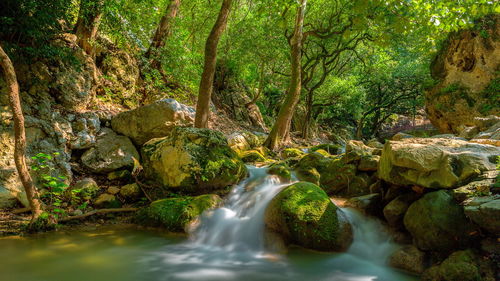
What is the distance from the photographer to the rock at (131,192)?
7.09 meters

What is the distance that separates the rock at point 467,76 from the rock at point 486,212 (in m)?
12.4

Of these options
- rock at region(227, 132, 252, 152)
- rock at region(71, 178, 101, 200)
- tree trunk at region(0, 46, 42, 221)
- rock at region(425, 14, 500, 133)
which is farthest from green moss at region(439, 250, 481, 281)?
rock at region(425, 14, 500, 133)

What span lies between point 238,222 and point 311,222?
1701 millimetres

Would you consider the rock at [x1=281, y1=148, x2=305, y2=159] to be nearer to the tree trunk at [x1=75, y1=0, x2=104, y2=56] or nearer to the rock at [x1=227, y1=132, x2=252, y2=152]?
the rock at [x1=227, y1=132, x2=252, y2=152]

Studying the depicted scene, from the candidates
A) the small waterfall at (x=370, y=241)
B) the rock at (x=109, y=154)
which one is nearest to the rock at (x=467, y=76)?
the small waterfall at (x=370, y=241)

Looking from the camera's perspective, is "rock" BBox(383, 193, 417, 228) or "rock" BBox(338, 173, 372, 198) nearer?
"rock" BBox(383, 193, 417, 228)

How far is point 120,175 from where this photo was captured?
759cm

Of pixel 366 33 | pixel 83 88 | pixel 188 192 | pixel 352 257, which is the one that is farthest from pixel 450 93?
pixel 83 88

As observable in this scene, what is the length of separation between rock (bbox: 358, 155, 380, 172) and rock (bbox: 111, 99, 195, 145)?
5.67 meters

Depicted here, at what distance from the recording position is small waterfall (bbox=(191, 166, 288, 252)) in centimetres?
549

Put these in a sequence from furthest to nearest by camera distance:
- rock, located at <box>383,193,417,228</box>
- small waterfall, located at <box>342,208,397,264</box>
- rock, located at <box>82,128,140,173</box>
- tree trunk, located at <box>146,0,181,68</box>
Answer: tree trunk, located at <box>146,0,181,68</box>
rock, located at <box>82,128,140,173</box>
rock, located at <box>383,193,417,228</box>
small waterfall, located at <box>342,208,397,264</box>

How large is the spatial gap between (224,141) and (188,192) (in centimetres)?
175

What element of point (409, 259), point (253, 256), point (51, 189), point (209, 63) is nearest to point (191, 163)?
point (253, 256)

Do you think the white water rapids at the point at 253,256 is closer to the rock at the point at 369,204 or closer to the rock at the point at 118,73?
the rock at the point at 369,204
